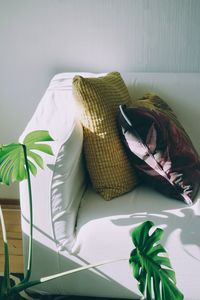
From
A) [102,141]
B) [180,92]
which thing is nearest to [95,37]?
[180,92]

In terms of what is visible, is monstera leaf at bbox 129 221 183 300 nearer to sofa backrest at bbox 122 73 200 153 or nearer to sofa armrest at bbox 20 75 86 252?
sofa armrest at bbox 20 75 86 252

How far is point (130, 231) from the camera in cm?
167

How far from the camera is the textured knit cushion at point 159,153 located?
1.71m

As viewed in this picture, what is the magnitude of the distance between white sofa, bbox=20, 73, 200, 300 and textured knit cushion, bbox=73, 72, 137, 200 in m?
0.04

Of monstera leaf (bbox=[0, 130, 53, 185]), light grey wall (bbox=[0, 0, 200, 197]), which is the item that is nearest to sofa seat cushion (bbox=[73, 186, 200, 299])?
monstera leaf (bbox=[0, 130, 53, 185])

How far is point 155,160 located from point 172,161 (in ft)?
0.20

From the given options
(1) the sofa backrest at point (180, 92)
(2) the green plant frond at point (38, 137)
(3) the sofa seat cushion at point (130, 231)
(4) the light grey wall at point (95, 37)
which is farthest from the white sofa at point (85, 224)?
(4) the light grey wall at point (95, 37)

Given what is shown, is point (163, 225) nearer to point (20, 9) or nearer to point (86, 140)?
point (86, 140)

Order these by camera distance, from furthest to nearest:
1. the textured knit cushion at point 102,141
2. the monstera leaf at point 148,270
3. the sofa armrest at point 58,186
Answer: the textured knit cushion at point 102,141 → the sofa armrest at point 58,186 → the monstera leaf at point 148,270

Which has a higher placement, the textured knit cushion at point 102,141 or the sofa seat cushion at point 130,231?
the textured knit cushion at point 102,141

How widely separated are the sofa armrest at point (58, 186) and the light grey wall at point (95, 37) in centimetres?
51

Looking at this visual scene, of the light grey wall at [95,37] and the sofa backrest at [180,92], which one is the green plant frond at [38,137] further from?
the light grey wall at [95,37]

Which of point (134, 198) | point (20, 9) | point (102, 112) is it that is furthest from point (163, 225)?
point (20, 9)

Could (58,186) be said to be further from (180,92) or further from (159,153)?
(180,92)
